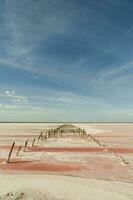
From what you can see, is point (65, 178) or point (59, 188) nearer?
point (59, 188)

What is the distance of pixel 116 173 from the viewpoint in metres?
18.3

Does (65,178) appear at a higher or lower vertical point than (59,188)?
higher

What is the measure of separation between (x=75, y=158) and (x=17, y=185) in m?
10.9

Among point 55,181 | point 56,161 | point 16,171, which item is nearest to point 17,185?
point 55,181

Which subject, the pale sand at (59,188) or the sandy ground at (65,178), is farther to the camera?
the sandy ground at (65,178)

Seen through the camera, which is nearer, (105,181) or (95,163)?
(105,181)

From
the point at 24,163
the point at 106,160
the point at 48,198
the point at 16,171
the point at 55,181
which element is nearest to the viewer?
the point at 48,198

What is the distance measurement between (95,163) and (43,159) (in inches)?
179

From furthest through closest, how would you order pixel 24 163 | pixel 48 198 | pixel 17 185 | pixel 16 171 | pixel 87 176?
pixel 24 163
pixel 16 171
pixel 87 176
pixel 17 185
pixel 48 198

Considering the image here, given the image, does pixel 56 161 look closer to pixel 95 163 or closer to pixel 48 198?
pixel 95 163

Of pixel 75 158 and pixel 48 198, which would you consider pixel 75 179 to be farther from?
pixel 75 158

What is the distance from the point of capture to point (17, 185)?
46.3ft

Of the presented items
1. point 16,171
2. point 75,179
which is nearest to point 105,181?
point 75,179

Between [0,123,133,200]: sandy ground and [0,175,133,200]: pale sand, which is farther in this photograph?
[0,123,133,200]: sandy ground
